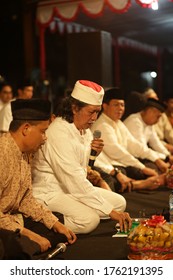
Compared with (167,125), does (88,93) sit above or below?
above

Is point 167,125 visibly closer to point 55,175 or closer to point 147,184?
point 147,184

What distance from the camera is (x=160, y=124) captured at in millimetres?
7512

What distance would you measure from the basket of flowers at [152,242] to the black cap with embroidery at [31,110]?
917mm

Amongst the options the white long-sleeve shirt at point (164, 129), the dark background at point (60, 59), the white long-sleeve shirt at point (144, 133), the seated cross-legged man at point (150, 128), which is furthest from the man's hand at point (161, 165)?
the dark background at point (60, 59)

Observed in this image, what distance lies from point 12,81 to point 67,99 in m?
7.80

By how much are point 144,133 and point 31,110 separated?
346cm

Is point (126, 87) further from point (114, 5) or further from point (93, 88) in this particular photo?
point (93, 88)

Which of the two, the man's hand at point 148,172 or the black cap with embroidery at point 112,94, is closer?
the black cap with embroidery at point 112,94

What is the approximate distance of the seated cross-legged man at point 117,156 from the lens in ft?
17.7

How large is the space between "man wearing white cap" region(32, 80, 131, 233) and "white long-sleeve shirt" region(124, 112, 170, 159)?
2.48 meters

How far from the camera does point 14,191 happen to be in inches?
124

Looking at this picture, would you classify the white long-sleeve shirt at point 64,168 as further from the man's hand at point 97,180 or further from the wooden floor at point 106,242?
the man's hand at point 97,180

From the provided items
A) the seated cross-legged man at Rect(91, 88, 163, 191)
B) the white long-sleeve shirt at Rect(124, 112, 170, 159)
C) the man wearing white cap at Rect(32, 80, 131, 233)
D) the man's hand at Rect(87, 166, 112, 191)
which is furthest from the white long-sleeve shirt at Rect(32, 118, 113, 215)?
the white long-sleeve shirt at Rect(124, 112, 170, 159)

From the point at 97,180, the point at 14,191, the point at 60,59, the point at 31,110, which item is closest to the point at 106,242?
the point at 14,191
